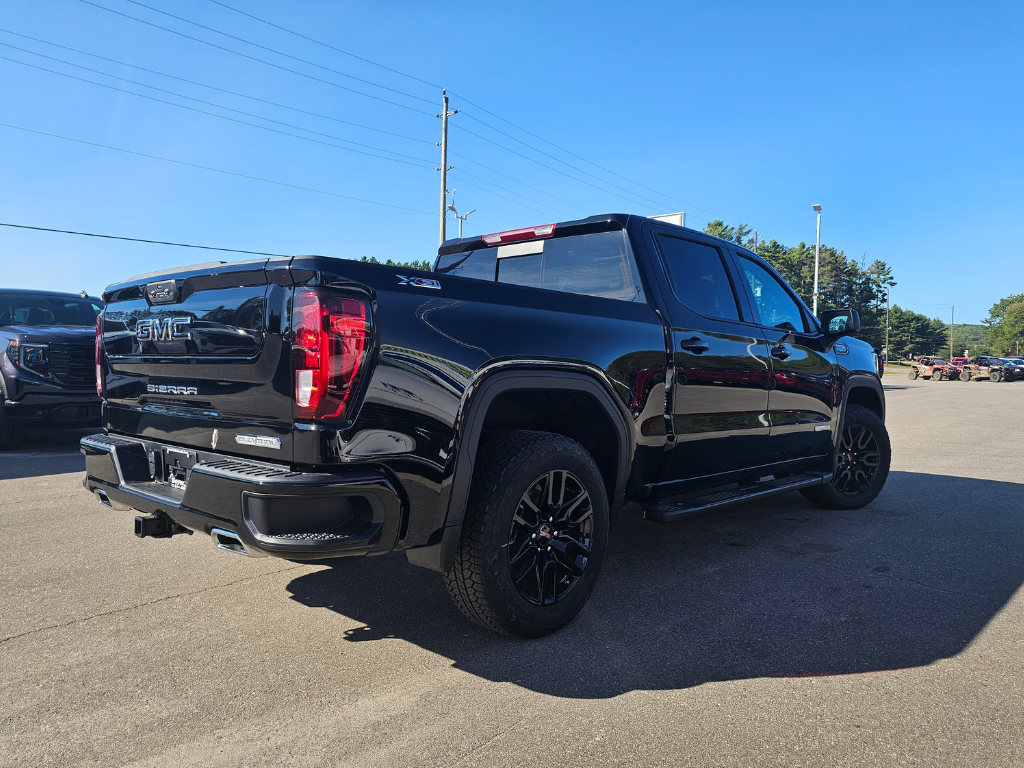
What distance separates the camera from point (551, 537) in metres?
3.14

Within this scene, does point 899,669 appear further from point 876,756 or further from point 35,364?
point 35,364

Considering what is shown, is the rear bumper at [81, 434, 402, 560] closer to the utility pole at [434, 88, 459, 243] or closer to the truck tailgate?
the truck tailgate

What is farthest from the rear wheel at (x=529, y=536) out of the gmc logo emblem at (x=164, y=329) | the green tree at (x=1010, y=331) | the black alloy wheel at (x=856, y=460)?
the green tree at (x=1010, y=331)

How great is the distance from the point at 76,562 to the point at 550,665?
289 centimetres

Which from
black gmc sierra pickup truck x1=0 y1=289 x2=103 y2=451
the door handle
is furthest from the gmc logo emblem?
black gmc sierra pickup truck x1=0 y1=289 x2=103 y2=451

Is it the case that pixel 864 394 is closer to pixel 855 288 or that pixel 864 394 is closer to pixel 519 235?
pixel 519 235

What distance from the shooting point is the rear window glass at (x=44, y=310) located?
8.59m

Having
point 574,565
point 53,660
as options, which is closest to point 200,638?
point 53,660

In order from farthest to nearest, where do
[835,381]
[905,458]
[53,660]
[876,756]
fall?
[905,458] < [835,381] < [53,660] < [876,756]

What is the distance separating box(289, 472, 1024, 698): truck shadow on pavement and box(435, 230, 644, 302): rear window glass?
1604 mm

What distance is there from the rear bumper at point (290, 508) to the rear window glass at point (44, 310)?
723 centimetres

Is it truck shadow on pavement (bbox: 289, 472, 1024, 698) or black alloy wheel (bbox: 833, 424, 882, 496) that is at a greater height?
black alloy wheel (bbox: 833, 424, 882, 496)

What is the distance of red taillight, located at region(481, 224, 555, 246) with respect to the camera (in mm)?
4284

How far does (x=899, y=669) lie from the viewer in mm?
2852
